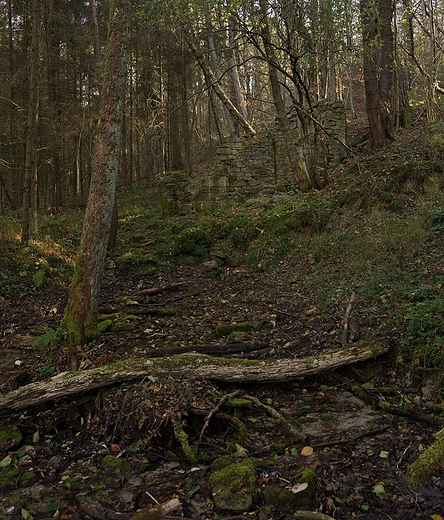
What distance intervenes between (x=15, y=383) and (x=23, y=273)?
13.6ft

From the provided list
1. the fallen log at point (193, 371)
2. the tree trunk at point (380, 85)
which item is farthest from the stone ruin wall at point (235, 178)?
the fallen log at point (193, 371)

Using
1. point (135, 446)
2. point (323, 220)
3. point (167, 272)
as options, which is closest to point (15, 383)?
point (135, 446)

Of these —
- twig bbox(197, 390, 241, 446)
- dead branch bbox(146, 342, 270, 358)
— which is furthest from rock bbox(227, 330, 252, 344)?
twig bbox(197, 390, 241, 446)

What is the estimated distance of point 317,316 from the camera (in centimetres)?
579

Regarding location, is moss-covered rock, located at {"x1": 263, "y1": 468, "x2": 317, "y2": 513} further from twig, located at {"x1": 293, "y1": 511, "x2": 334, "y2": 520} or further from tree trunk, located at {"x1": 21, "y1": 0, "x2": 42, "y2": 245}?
tree trunk, located at {"x1": 21, "y1": 0, "x2": 42, "y2": 245}

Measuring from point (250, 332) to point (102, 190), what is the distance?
2898 mm

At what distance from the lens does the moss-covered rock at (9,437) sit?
3.64 m

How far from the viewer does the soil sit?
2.74 meters

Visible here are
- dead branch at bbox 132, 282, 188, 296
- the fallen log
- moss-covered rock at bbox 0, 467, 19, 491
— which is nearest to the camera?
moss-covered rock at bbox 0, 467, 19, 491

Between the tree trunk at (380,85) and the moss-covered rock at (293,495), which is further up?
the tree trunk at (380,85)

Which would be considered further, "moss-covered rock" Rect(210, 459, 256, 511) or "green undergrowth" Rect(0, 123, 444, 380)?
"green undergrowth" Rect(0, 123, 444, 380)

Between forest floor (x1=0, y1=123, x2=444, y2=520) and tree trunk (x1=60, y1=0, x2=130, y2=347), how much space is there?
1.83 ft

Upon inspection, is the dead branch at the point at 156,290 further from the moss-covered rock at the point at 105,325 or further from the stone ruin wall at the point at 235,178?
the stone ruin wall at the point at 235,178

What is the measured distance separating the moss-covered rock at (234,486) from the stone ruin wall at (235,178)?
10.9 m
